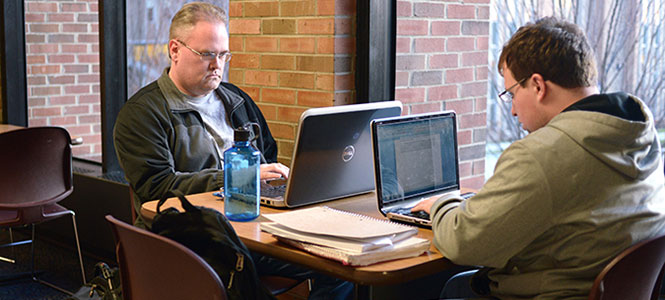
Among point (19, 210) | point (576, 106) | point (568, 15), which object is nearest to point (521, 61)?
point (576, 106)

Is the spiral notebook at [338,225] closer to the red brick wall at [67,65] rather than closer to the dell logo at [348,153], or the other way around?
the dell logo at [348,153]

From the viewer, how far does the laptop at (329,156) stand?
2.06 meters

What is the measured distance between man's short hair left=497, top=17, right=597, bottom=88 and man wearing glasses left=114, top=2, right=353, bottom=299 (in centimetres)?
97

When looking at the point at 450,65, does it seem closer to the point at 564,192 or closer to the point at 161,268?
the point at 564,192

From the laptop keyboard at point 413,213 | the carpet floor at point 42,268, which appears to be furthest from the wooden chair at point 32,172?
the laptop keyboard at point 413,213

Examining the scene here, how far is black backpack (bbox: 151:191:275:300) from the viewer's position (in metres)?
1.67

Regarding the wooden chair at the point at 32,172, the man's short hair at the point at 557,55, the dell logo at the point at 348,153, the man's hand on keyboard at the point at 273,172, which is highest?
the man's short hair at the point at 557,55

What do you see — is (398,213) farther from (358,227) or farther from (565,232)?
(565,232)

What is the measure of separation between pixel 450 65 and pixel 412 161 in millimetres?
1264

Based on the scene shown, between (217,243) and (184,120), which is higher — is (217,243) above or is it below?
below

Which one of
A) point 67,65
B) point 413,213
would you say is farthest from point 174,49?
point 67,65

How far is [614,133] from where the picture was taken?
5.33 ft

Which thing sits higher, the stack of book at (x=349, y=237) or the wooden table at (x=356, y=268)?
the stack of book at (x=349, y=237)

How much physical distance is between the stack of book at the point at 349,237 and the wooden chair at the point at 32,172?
207cm
